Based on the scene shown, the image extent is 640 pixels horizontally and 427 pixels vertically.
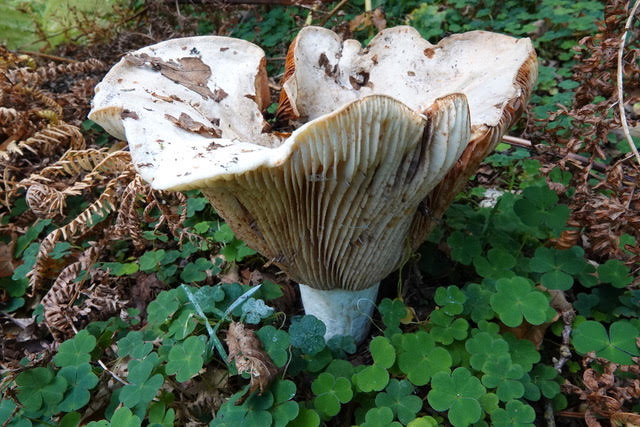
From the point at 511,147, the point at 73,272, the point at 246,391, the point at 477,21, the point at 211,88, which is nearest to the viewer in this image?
the point at 246,391

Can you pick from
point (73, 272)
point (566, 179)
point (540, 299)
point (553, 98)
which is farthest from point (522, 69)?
point (73, 272)

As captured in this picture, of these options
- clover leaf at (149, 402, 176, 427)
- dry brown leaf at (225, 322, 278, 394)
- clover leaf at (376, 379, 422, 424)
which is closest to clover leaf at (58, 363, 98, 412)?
clover leaf at (149, 402, 176, 427)

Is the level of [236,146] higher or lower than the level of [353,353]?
higher

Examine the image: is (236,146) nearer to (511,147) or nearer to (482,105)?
(482,105)

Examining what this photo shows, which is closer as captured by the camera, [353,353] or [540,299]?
[540,299]

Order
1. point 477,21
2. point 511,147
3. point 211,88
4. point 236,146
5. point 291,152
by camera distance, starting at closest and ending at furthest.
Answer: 1. point 291,152
2. point 236,146
3. point 211,88
4. point 511,147
5. point 477,21

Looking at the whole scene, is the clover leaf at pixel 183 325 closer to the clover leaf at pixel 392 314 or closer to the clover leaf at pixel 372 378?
the clover leaf at pixel 372 378
